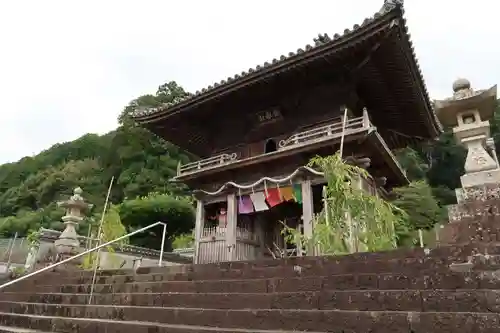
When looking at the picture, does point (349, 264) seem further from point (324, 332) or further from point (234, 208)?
point (234, 208)

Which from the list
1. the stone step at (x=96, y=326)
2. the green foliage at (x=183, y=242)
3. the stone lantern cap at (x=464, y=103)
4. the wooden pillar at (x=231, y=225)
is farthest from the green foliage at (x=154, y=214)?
the stone lantern cap at (x=464, y=103)

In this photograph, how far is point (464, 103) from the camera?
4801 mm

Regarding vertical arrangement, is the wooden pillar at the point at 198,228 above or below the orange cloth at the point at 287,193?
below

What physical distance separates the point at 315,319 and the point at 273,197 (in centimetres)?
727

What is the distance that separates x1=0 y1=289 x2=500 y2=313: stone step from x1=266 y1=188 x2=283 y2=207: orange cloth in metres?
5.84

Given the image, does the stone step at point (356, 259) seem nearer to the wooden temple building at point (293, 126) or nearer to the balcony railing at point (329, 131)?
the wooden temple building at point (293, 126)

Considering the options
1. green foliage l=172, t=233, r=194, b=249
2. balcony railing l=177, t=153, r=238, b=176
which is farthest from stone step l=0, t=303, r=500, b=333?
green foliage l=172, t=233, r=194, b=249

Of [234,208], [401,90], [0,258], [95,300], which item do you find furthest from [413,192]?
[0,258]

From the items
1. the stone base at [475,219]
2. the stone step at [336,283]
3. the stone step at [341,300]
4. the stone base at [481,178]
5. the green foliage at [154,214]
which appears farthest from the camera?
the green foliage at [154,214]

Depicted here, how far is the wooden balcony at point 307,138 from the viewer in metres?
8.95

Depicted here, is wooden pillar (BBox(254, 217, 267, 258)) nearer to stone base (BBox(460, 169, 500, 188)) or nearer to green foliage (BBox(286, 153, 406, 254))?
green foliage (BBox(286, 153, 406, 254))

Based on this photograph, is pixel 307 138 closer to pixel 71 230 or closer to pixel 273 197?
pixel 273 197

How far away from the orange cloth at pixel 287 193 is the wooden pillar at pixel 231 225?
5.89ft

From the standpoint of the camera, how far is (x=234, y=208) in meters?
11.0
